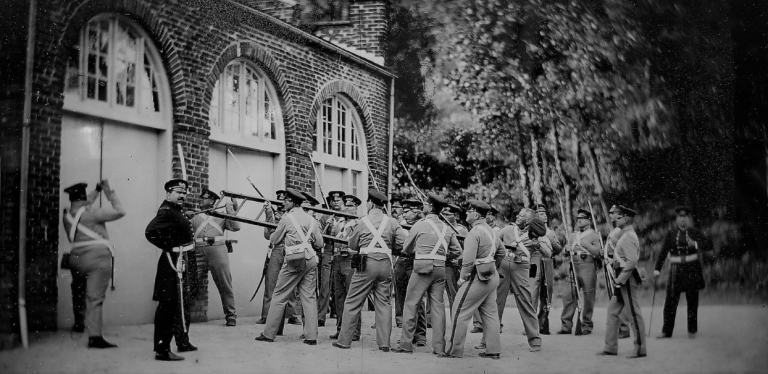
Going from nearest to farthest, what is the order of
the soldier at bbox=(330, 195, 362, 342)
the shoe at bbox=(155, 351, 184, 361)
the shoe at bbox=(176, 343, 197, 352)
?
the shoe at bbox=(155, 351, 184, 361) → the shoe at bbox=(176, 343, 197, 352) → the soldier at bbox=(330, 195, 362, 342)

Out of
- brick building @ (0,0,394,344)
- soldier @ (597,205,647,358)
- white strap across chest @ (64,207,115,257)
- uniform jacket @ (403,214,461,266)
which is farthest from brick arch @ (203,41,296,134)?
soldier @ (597,205,647,358)

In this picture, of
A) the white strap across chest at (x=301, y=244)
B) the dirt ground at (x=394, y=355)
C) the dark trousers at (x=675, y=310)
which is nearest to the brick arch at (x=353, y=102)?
the white strap across chest at (x=301, y=244)

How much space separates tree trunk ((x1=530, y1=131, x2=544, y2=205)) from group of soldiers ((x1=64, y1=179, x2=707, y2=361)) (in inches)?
8.5

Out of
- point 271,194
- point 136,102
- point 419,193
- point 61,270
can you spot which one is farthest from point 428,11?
point 61,270

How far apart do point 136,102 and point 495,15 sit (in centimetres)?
364

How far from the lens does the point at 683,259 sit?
23.7 ft

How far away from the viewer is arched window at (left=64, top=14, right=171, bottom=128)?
6172 millimetres

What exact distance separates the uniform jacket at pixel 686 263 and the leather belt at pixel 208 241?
14.4 feet

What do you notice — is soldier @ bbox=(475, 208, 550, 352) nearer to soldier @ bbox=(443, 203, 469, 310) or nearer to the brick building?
soldier @ bbox=(443, 203, 469, 310)

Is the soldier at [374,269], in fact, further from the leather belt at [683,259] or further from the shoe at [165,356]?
the leather belt at [683,259]

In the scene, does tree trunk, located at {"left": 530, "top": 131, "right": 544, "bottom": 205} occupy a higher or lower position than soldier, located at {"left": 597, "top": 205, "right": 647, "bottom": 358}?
higher

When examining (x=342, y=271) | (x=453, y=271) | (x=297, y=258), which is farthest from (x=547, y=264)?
(x=297, y=258)

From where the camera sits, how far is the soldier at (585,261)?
7.49 metres

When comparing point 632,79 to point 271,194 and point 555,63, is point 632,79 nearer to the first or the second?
point 555,63
